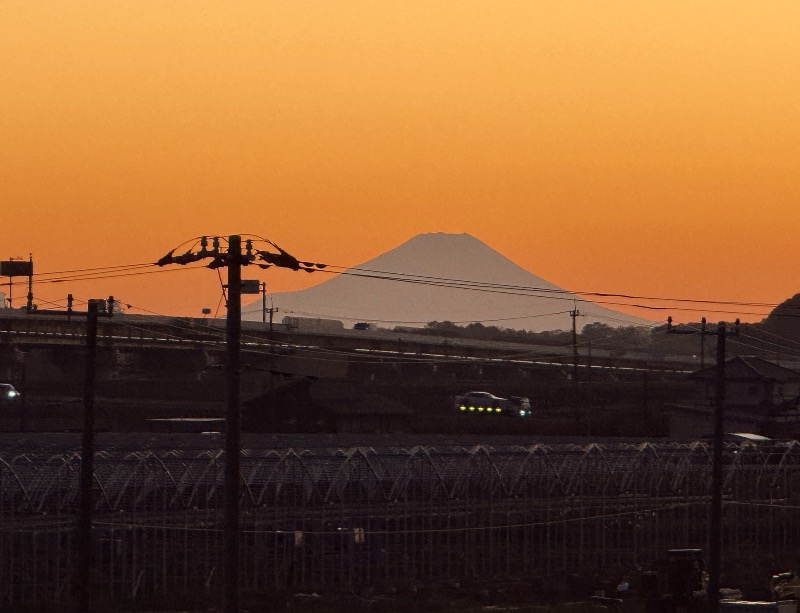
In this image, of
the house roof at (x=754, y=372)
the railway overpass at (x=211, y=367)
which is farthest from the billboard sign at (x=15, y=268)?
the house roof at (x=754, y=372)

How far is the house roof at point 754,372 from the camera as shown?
8419 cm

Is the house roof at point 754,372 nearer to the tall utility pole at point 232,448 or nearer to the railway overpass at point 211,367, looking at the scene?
the railway overpass at point 211,367

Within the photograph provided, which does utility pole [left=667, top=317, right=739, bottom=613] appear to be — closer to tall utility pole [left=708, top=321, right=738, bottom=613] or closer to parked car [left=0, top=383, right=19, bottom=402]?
tall utility pole [left=708, top=321, right=738, bottom=613]

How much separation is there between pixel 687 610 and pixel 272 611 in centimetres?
1096

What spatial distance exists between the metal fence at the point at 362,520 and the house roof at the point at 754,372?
121ft

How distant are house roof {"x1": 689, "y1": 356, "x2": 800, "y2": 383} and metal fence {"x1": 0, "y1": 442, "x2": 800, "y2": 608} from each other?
3694 centimetres

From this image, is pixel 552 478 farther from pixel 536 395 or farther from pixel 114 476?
pixel 536 395

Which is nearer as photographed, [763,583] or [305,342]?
[763,583]

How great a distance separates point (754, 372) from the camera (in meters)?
84.1

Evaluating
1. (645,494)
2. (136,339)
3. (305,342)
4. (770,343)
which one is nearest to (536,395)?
(305,342)

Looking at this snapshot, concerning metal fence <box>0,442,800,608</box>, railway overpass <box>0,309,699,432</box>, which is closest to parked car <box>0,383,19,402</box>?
railway overpass <box>0,309,699,432</box>

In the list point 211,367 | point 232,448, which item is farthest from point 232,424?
point 211,367

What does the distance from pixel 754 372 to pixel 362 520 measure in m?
50.8

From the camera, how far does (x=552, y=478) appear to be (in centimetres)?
4297
